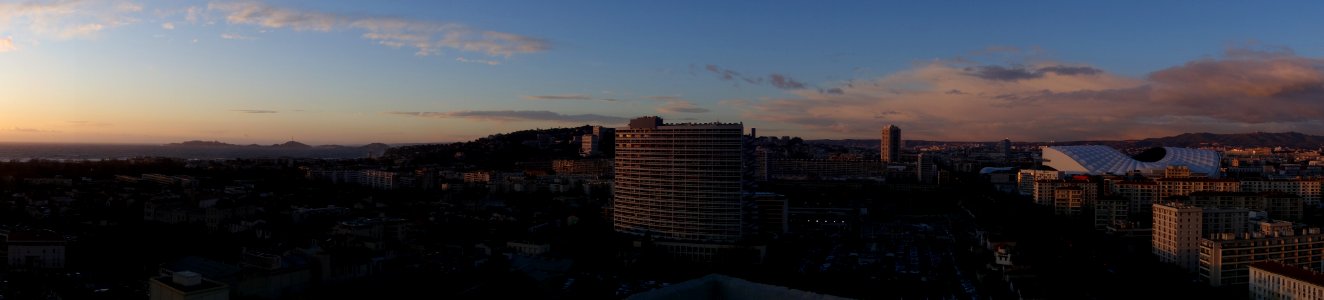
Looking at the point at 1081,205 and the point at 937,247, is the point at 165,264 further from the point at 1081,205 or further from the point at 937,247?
the point at 1081,205

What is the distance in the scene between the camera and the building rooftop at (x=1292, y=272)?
363 inches

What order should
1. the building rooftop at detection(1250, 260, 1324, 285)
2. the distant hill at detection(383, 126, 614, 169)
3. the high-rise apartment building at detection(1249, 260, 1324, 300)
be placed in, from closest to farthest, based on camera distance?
1. the high-rise apartment building at detection(1249, 260, 1324, 300)
2. the building rooftop at detection(1250, 260, 1324, 285)
3. the distant hill at detection(383, 126, 614, 169)

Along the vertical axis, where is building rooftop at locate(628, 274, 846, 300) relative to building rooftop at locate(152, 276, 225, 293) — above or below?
above

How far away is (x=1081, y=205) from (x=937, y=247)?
585 centimetres

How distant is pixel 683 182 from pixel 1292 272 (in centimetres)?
837

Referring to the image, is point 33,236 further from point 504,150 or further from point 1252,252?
point 504,150

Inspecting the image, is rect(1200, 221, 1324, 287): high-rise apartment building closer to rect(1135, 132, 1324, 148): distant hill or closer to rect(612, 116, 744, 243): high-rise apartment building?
rect(612, 116, 744, 243): high-rise apartment building

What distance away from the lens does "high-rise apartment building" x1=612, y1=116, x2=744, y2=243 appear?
48.2 feet

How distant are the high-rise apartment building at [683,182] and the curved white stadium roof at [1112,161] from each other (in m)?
17.6

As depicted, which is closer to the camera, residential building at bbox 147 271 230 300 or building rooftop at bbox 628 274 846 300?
building rooftop at bbox 628 274 846 300

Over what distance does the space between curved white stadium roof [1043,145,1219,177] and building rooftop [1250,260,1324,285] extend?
60.9ft

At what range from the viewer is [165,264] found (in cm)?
1040

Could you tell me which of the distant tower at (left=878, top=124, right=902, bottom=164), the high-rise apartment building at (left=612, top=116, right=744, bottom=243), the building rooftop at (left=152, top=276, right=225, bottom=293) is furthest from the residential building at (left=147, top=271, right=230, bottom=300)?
the distant tower at (left=878, top=124, right=902, bottom=164)

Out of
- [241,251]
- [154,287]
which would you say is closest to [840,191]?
[241,251]
